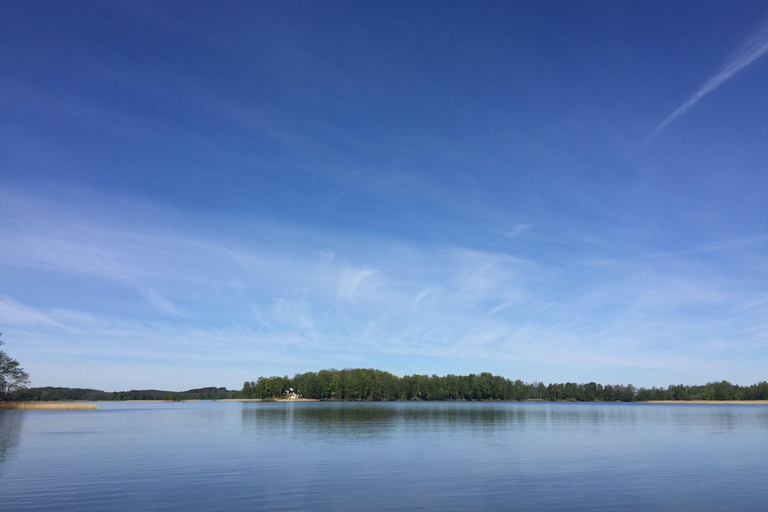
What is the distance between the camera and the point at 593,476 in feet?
92.8

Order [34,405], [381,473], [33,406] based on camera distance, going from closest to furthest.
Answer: [381,473] → [34,405] → [33,406]

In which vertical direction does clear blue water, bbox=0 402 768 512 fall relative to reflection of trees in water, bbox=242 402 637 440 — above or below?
above

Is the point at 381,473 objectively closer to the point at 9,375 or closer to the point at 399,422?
the point at 399,422

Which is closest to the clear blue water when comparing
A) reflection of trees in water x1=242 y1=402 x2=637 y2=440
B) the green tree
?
reflection of trees in water x1=242 y1=402 x2=637 y2=440

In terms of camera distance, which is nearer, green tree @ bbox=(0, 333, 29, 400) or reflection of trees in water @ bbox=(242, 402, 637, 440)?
reflection of trees in water @ bbox=(242, 402, 637, 440)

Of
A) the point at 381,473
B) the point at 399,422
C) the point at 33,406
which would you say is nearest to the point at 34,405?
the point at 33,406

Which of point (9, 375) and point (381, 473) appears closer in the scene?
point (381, 473)

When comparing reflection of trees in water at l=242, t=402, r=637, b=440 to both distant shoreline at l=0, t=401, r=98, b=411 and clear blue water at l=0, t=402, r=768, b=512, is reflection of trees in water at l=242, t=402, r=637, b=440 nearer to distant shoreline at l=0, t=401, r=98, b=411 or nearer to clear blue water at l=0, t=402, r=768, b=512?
clear blue water at l=0, t=402, r=768, b=512

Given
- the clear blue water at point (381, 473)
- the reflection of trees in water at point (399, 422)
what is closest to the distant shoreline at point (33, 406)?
the reflection of trees in water at point (399, 422)

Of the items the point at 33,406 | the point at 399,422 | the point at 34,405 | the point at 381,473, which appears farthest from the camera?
the point at 33,406

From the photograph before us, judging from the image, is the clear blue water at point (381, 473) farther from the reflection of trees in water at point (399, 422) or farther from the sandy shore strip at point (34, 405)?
the sandy shore strip at point (34, 405)

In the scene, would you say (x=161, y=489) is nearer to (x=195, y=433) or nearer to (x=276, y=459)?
(x=276, y=459)

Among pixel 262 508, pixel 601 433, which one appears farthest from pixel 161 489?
pixel 601 433

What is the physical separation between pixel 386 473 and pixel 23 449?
3087 centimetres
